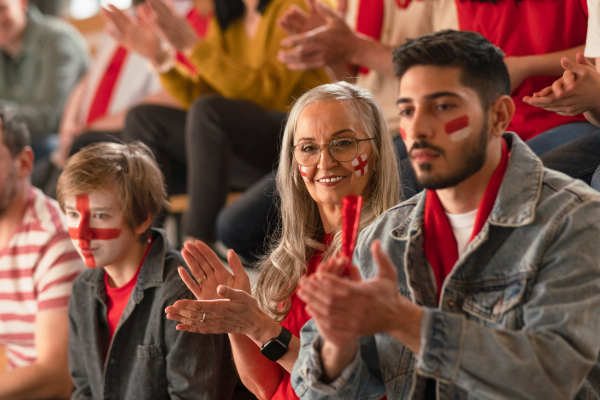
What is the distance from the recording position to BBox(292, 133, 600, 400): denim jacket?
911 mm

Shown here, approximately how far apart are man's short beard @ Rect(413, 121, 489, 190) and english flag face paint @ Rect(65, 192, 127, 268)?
870 mm

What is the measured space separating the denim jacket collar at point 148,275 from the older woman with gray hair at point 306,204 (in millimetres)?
252

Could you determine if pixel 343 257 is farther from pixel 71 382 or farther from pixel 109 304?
pixel 71 382

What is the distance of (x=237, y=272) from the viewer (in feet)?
4.43

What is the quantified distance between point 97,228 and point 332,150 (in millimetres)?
588

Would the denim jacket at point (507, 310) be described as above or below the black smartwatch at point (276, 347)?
above

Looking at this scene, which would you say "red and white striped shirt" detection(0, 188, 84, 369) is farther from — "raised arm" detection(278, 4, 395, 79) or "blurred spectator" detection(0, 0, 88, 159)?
"blurred spectator" detection(0, 0, 88, 159)

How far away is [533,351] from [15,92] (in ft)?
10.3

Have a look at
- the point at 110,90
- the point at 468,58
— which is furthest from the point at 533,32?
the point at 110,90

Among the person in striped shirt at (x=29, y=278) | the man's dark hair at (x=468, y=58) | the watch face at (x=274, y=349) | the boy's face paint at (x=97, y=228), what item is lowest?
the person in striped shirt at (x=29, y=278)

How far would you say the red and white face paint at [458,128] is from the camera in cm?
99

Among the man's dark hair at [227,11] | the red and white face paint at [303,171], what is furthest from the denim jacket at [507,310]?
the man's dark hair at [227,11]

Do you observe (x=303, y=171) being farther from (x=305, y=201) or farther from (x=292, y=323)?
(x=292, y=323)

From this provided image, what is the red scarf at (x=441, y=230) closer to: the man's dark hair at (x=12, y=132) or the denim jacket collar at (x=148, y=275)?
the denim jacket collar at (x=148, y=275)
